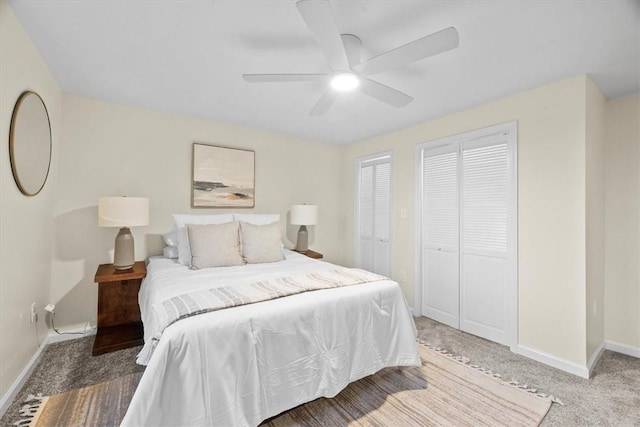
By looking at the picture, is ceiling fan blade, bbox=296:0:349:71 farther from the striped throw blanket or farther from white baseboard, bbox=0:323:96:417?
white baseboard, bbox=0:323:96:417

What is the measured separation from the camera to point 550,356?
238cm

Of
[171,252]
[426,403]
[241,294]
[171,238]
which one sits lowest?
[426,403]

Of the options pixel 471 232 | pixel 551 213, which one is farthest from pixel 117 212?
pixel 551 213

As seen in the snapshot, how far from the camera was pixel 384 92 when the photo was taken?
2086 millimetres

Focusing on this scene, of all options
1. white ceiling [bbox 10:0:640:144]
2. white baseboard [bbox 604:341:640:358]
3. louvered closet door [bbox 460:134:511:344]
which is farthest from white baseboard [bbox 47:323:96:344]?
white baseboard [bbox 604:341:640:358]

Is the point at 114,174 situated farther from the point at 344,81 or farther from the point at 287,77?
the point at 344,81

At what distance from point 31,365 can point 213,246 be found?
153 centimetres

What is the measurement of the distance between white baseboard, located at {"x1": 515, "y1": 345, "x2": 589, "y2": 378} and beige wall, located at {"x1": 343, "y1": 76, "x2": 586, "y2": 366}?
32mm

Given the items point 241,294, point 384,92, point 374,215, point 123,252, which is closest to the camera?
point 241,294

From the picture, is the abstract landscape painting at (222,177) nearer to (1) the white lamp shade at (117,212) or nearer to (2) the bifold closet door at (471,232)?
(1) the white lamp shade at (117,212)

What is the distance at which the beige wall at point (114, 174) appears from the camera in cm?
275

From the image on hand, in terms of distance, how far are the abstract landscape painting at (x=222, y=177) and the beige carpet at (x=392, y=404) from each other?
1.97 metres

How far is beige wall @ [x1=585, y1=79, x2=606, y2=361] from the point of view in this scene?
2.28 meters

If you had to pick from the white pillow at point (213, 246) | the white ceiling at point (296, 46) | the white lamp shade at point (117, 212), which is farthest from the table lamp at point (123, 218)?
the white ceiling at point (296, 46)
